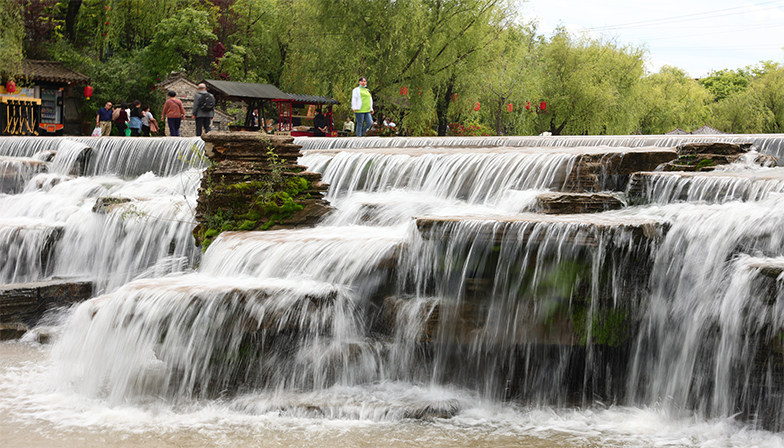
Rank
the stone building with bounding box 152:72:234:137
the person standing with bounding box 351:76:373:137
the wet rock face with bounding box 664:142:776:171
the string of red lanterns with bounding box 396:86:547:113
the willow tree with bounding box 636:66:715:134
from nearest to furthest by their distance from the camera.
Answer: the wet rock face with bounding box 664:142:776:171, the person standing with bounding box 351:76:373:137, the string of red lanterns with bounding box 396:86:547:113, the stone building with bounding box 152:72:234:137, the willow tree with bounding box 636:66:715:134

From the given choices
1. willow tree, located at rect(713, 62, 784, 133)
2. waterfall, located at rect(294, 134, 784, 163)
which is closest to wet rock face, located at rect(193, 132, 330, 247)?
waterfall, located at rect(294, 134, 784, 163)

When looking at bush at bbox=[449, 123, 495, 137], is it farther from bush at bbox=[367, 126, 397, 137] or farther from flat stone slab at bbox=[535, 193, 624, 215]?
flat stone slab at bbox=[535, 193, 624, 215]

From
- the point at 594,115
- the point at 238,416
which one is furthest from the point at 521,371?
the point at 594,115

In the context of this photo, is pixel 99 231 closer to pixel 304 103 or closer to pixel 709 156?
pixel 709 156

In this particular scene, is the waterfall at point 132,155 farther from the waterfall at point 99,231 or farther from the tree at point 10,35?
the tree at point 10,35

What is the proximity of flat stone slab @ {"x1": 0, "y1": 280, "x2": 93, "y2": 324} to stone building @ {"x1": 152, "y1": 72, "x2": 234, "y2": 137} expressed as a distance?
75.5 ft

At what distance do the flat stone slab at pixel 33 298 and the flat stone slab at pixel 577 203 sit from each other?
675 cm

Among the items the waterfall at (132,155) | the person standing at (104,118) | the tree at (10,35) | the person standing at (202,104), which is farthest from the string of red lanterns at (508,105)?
the tree at (10,35)

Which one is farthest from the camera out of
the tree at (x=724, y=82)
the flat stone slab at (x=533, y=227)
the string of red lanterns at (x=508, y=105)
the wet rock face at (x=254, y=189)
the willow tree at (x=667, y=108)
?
the tree at (x=724, y=82)

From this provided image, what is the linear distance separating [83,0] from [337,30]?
48.7 ft

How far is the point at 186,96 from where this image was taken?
33.9 m

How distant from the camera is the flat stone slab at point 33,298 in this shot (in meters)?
10.9

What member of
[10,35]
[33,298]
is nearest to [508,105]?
[10,35]

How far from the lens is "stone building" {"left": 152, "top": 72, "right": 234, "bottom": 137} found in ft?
110
